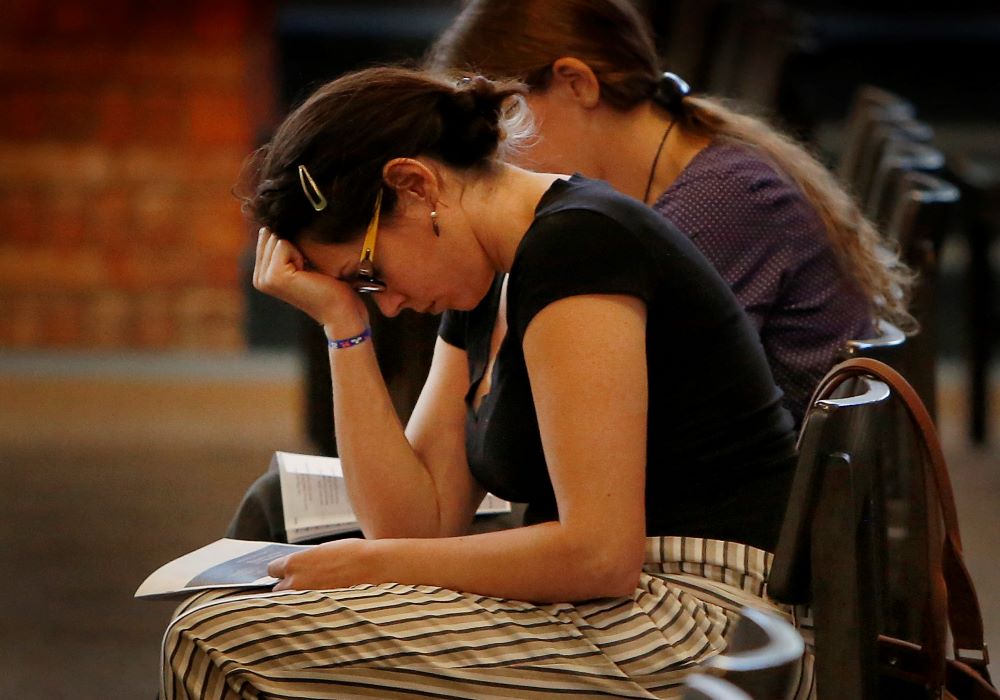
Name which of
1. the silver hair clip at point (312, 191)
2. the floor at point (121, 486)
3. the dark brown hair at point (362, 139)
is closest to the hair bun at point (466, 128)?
the dark brown hair at point (362, 139)

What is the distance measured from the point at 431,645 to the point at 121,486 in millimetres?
2698

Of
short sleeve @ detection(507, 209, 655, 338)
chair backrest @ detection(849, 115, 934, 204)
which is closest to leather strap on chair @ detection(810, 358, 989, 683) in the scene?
short sleeve @ detection(507, 209, 655, 338)

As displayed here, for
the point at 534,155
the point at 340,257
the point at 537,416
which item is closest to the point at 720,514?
the point at 537,416

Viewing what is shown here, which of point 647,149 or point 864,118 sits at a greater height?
point 864,118

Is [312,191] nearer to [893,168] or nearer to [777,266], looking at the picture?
[777,266]

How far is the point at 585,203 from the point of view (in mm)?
1392

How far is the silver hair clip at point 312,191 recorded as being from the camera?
145 centimetres

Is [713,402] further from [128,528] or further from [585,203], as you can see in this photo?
[128,528]

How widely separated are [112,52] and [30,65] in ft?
1.06

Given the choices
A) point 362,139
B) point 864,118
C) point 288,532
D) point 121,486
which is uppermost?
point 864,118

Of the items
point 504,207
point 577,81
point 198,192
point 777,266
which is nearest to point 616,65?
point 577,81

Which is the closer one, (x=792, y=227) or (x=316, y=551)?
(x=316, y=551)

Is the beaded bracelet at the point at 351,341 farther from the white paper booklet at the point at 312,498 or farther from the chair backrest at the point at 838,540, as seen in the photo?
the chair backrest at the point at 838,540

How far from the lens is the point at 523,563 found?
4.44 ft
